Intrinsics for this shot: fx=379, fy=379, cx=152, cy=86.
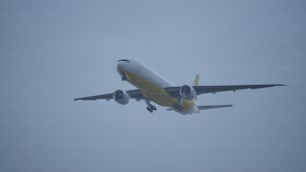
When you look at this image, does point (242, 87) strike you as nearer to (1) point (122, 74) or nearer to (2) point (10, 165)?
(1) point (122, 74)

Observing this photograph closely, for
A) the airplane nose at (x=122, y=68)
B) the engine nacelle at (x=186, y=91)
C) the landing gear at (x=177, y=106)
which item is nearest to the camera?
the airplane nose at (x=122, y=68)

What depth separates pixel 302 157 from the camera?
101312mm

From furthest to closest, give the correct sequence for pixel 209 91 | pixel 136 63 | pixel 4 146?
pixel 4 146
pixel 209 91
pixel 136 63

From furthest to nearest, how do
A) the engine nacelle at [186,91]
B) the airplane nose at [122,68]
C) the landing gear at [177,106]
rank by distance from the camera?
the landing gear at [177,106], the engine nacelle at [186,91], the airplane nose at [122,68]

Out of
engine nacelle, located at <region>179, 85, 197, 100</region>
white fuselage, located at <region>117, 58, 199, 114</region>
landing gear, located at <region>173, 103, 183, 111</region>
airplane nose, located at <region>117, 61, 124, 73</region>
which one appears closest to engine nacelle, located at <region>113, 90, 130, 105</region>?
white fuselage, located at <region>117, 58, 199, 114</region>

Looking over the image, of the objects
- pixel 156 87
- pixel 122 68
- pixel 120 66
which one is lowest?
pixel 156 87

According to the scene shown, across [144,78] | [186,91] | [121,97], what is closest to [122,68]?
[144,78]

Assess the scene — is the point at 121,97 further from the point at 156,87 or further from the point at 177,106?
the point at 177,106

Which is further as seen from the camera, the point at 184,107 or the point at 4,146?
the point at 4,146

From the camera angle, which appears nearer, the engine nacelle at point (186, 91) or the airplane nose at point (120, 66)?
the airplane nose at point (120, 66)

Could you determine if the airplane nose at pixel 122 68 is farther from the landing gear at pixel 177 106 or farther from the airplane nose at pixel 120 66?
the landing gear at pixel 177 106

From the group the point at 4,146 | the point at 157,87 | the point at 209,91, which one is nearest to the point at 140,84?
the point at 157,87

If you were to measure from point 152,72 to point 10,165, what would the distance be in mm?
51807

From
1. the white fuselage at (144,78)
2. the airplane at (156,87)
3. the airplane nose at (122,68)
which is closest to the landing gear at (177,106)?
the airplane at (156,87)
